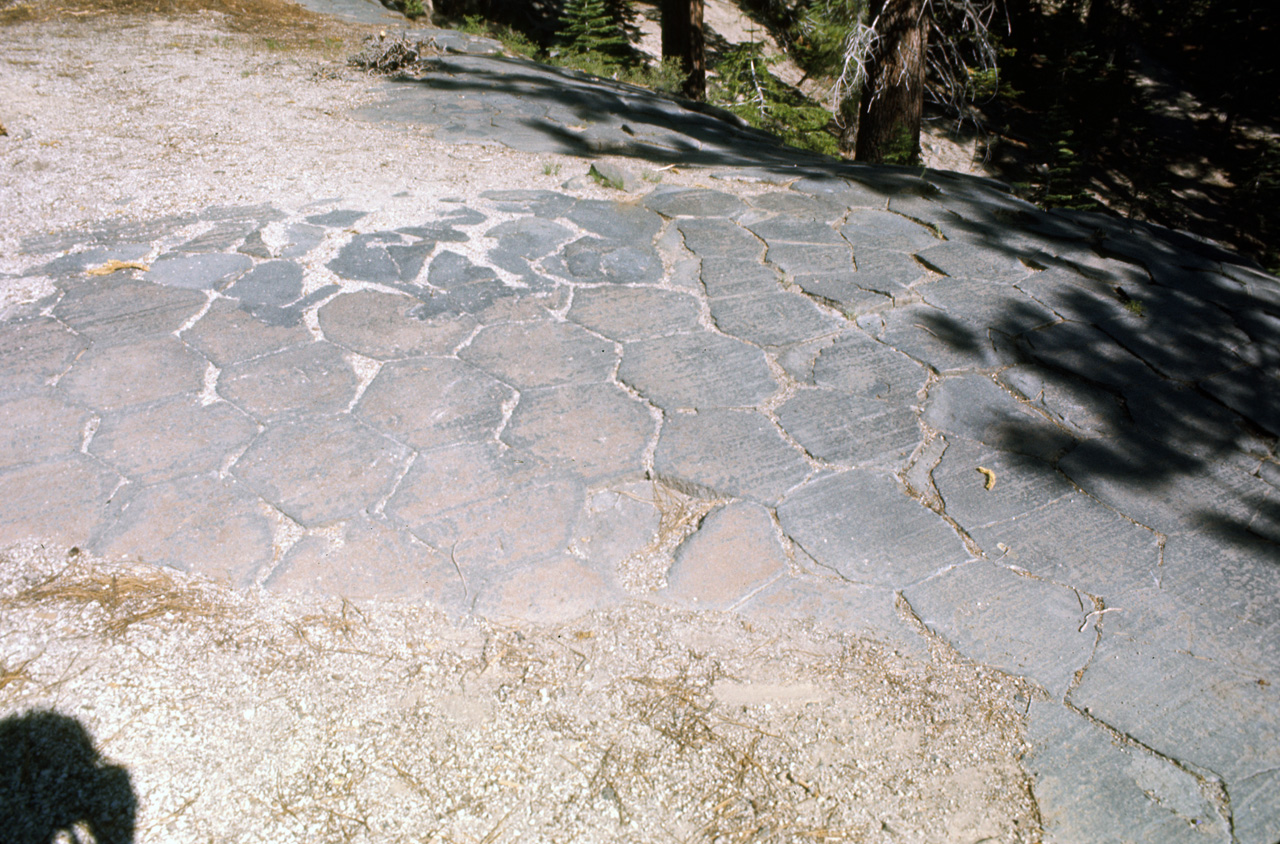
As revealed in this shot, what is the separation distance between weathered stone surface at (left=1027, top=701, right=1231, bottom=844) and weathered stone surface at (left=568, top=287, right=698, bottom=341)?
5.82ft

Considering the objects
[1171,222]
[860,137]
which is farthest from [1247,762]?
[1171,222]

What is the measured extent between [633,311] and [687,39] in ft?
22.0

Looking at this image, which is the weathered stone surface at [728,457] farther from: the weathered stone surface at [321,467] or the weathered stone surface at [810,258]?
the weathered stone surface at [810,258]

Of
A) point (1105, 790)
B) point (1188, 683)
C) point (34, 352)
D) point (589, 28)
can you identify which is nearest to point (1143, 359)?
point (1188, 683)

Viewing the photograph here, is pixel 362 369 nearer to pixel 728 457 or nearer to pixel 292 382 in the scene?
pixel 292 382

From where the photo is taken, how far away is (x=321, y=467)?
2172mm

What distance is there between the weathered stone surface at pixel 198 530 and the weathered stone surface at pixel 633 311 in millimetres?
1349

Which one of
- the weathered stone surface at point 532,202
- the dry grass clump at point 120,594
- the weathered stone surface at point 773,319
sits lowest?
the dry grass clump at point 120,594

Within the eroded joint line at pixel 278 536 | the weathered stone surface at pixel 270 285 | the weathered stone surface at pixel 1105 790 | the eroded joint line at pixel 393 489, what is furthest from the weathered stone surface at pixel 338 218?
the weathered stone surface at pixel 1105 790

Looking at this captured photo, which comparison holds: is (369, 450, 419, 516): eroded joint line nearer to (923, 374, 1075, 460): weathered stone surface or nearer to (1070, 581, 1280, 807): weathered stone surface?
(923, 374, 1075, 460): weathered stone surface

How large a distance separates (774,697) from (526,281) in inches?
79.5

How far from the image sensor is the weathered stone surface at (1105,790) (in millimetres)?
1456

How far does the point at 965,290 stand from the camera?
10.5 ft

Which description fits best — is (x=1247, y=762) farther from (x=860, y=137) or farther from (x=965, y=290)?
(x=860, y=137)
